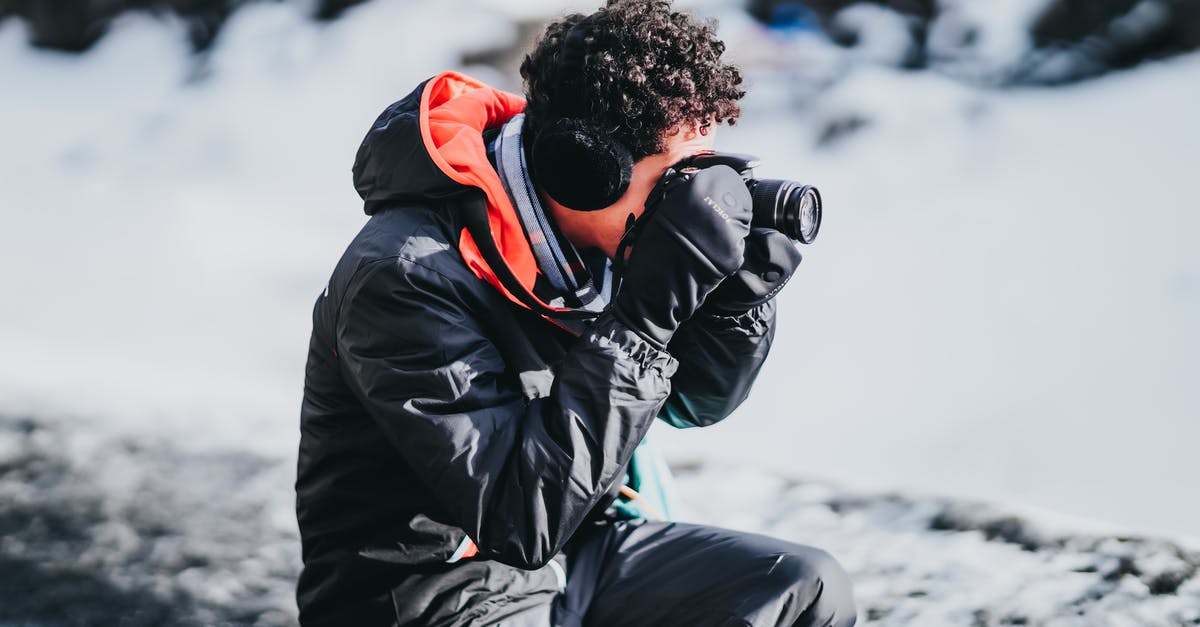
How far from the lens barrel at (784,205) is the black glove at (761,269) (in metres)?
0.01

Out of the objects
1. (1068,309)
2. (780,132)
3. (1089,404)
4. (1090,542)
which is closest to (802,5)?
(780,132)

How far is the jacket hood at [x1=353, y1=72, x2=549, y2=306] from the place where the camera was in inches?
54.2

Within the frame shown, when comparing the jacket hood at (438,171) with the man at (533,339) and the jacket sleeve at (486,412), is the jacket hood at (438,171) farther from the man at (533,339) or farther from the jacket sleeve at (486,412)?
the jacket sleeve at (486,412)

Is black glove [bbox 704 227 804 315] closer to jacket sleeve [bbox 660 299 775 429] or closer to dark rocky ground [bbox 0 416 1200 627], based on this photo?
jacket sleeve [bbox 660 299 775 429]

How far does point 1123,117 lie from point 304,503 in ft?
12.2

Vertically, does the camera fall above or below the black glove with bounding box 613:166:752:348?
above

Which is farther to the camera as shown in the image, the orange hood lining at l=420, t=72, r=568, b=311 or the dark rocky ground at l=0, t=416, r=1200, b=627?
the dark rocky ground at l=0, t=416, r=1200, b=627

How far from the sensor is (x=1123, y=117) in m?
4.19

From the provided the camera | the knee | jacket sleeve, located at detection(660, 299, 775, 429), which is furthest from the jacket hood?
the knee

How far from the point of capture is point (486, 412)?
1.30 meters

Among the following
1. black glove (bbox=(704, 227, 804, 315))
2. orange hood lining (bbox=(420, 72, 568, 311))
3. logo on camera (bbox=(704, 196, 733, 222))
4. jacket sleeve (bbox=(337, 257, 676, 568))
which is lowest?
jacket sleeve (bbox=(337, 257, 676, 568))

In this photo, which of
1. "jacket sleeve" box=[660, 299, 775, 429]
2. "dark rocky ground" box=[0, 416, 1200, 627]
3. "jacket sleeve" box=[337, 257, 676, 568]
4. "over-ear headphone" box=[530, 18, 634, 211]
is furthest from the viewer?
"dark rocky ground" box=[0, 416, 1200, 627]

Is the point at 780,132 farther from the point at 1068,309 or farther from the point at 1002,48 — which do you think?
the point at 1068,309

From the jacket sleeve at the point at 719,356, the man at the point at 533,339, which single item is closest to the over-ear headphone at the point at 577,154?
the man at the point at 533,339
